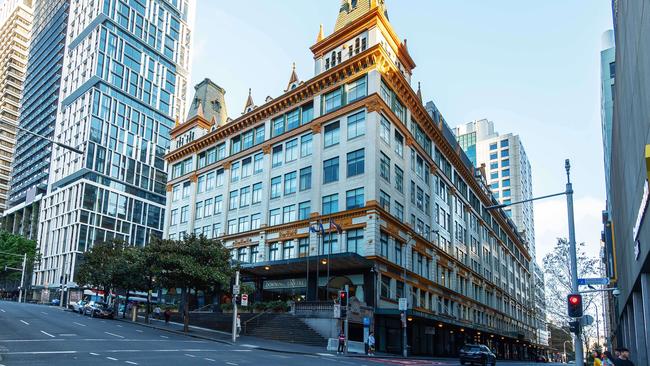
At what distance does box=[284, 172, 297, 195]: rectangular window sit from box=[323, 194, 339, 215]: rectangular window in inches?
210

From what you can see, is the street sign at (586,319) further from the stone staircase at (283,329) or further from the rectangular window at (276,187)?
the rectangular window at (276,187)

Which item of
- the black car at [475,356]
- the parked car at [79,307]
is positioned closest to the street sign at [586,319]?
Result: the black car at [475,356]

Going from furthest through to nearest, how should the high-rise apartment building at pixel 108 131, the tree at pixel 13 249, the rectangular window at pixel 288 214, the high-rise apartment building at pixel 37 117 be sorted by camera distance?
the high-rise apartment building at pixel 37 117 → the high-rise apartment building at pixel 108 131 → the tree at pixel 13 249 → the rectangular window at pixel 288 214

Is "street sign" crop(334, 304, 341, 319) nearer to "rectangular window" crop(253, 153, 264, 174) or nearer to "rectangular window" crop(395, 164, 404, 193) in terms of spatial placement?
"rectangular window" crop(395, 164, 404, 193)

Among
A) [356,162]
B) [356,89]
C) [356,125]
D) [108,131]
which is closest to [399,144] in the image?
[356,125]

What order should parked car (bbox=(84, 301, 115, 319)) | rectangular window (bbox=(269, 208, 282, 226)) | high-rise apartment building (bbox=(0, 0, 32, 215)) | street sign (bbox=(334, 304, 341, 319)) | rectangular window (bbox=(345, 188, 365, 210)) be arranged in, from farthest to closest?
1. high-rise apartment building (bbox=(0, 0, 32, 215))
2. rectangular window (bbox=(269, 208, 282, 226))
3. parked car (bbox=(84, 301, 115, 319))
4. rectangular window (bbox=(345, 188, 365, 210))
5. street sign (bbox=(334, 304, 341, 319))

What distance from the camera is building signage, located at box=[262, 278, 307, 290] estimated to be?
176 ft

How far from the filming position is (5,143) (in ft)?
518

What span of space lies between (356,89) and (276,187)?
14.7 m

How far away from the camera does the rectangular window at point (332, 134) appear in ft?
180

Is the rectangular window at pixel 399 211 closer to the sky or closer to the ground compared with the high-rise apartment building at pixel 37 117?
closer to the ground

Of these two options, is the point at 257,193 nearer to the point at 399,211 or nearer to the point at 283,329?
the point at 399,211

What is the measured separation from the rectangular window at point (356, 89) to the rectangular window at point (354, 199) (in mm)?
9454

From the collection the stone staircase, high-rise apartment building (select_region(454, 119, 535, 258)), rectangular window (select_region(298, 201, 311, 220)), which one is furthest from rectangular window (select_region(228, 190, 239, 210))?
high-rise apartment building (select_region(454, 119, 535, 258))
